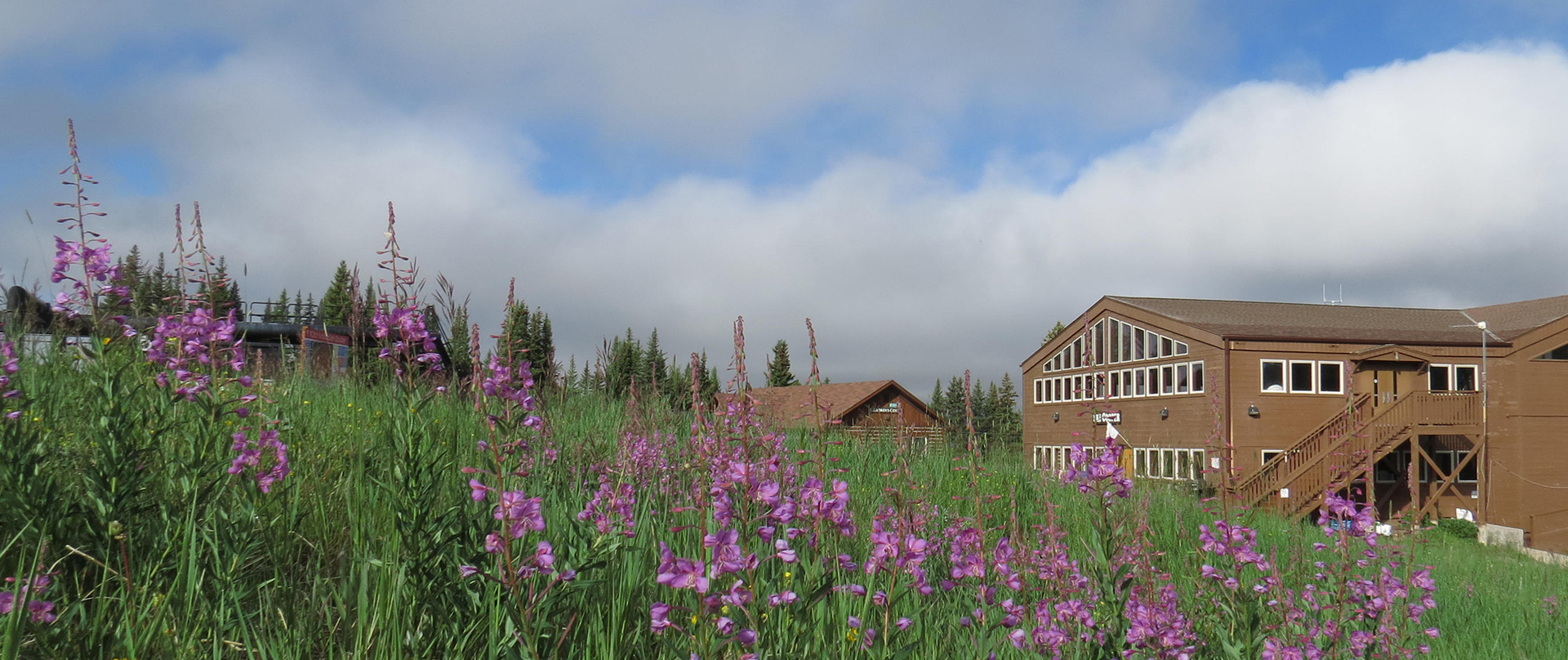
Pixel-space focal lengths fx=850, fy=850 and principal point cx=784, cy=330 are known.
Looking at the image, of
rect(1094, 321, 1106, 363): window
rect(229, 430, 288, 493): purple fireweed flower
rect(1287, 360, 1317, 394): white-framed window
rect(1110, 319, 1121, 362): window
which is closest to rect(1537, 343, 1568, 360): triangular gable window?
rect(1287, 360, 1317, 394): white-framed window

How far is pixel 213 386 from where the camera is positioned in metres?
3.44

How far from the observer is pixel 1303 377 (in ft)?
91.2

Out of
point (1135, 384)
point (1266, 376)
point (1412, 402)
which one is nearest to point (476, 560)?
point (1266, 376)

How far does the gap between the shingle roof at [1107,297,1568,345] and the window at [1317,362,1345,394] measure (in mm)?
866

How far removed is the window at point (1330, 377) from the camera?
91.3 feet

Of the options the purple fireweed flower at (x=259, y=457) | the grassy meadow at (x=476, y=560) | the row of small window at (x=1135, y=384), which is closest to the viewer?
the grassy meadow at (x=476, y=560)

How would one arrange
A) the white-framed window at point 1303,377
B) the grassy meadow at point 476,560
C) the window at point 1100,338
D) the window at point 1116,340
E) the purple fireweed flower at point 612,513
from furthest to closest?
1. the window at point 1100,338
2. the window at point 1116,340
3. the white-framed window at point 1303,377
4. the purple fireweed flower at point 612,513
5. the grassy meadow at point 476,560

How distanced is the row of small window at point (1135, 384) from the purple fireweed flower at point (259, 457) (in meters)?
25.7

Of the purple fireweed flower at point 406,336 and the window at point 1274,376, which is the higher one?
the purple fireweed flower at point 406,336

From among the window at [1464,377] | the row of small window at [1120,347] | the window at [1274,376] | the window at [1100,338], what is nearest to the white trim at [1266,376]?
the window at [1274,376]

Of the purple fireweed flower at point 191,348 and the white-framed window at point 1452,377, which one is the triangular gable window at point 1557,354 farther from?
the purple fireweed flower at point 191,348

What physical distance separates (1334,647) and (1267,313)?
3332cm

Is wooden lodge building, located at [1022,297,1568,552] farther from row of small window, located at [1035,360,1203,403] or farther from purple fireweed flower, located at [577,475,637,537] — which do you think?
purple fireweed flower, located at [577,475,637,537]

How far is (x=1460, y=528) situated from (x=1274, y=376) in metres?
6.52
